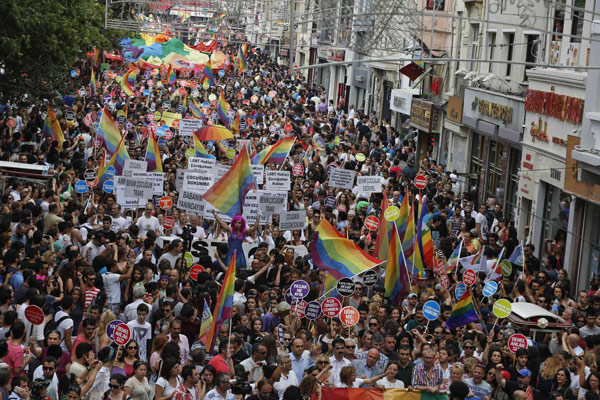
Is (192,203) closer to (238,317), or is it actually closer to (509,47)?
(238,317)

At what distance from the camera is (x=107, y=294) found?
1459 cm

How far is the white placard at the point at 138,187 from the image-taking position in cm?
1933

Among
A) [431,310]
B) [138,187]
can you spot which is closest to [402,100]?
[138,187]

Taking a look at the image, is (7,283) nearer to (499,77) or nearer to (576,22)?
(576,22)

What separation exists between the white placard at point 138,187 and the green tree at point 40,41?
754cm

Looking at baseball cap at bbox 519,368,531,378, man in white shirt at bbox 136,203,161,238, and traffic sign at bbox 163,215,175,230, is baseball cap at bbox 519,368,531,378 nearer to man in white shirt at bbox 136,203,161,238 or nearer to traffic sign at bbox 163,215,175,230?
traffic sign at bbox 163,215,175,230

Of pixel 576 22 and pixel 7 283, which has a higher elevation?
pixel 576 22

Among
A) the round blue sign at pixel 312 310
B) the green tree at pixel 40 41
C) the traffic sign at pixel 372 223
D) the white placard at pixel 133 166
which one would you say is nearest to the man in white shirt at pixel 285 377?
the round blue sign at pixel 312 310

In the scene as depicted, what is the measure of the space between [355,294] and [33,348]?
186 inches

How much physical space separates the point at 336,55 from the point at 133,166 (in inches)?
1644

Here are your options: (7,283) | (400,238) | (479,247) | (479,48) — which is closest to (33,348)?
(7,283)

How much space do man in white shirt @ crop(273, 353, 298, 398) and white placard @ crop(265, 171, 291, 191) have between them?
28.4ft

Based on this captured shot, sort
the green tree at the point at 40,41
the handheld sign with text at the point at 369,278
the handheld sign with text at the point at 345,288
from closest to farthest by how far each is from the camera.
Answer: the handheld sign with text at the point at 345,288 → the handheld sign with text at the point at 369,278 → the green tree at the point at 40,41

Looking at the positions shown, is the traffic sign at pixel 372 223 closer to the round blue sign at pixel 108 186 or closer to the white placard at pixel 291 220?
the white placard at pixel 291 220
